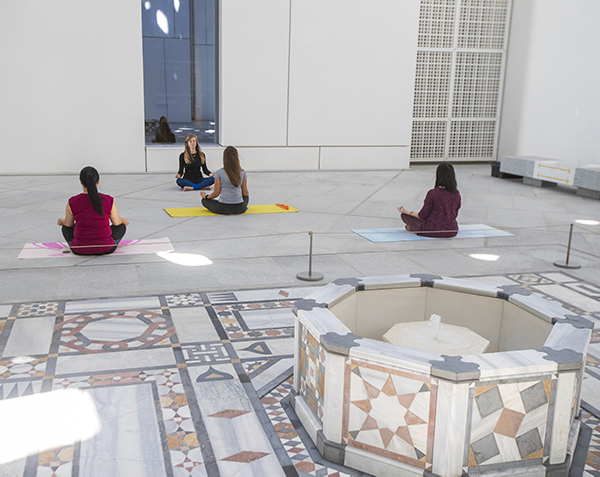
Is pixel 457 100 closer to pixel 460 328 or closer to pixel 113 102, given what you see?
pixel 113 102

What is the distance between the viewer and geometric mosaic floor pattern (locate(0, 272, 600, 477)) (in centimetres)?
312

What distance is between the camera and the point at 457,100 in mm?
16375

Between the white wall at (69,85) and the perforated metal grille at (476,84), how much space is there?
8.46 m

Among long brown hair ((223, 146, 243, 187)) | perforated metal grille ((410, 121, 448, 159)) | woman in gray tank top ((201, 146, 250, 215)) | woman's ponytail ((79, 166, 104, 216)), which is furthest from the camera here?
perforated metal grille ((410, 121, 448, 159))

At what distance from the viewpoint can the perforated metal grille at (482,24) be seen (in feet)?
52.0

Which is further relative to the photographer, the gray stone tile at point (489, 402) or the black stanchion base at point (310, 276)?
the black stanchion base at point (310, 276)

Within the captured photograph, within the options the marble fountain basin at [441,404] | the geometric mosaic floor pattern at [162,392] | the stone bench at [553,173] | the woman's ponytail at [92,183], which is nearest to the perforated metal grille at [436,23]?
the stone bench at [553,173]

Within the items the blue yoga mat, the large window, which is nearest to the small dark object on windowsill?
the blue yoga mat

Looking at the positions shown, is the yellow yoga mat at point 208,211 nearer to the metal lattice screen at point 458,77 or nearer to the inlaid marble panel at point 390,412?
the inlaid marble panel at point 390,412

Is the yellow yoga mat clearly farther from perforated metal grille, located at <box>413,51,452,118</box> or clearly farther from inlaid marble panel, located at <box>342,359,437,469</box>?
perforated metal grille, located at <box>413,51,452,118</box>

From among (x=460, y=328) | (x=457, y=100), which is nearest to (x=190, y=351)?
(x=460, y=328)

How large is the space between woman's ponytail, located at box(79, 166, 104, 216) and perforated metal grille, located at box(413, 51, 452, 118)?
37.2 feet

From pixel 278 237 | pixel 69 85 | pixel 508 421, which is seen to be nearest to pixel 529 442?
pixel 508 421

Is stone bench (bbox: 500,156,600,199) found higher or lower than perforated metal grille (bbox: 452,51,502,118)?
lower
